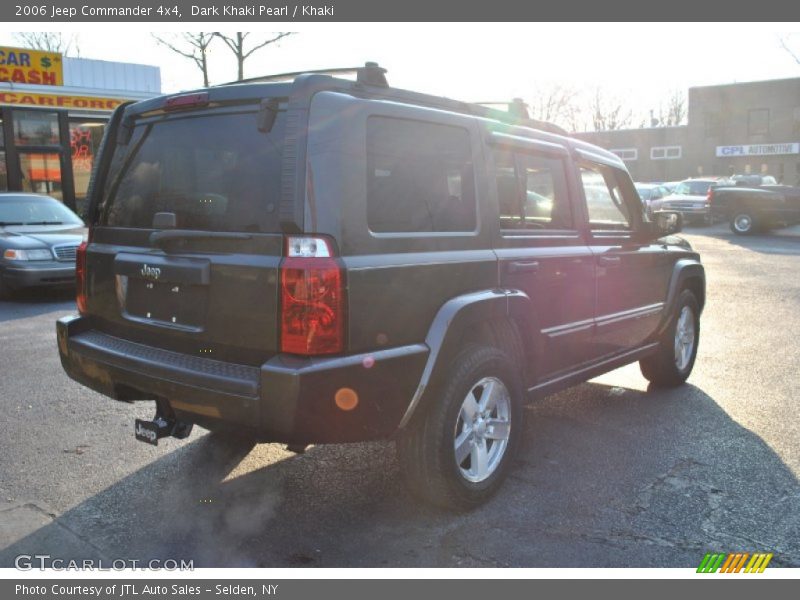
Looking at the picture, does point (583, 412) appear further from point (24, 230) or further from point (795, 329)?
point (24, 230)

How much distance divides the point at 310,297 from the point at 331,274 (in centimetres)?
13

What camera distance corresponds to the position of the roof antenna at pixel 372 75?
3.26m

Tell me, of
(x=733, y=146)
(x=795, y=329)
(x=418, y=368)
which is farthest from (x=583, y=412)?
(x=733, y=146)

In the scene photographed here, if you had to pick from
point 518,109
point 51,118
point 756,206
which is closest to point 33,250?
point 518,109

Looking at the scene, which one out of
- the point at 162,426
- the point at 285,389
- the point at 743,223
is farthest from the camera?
the point at 743,223

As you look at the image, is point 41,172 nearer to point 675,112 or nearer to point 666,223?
point 666,223

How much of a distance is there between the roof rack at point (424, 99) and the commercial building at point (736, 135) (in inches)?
1605

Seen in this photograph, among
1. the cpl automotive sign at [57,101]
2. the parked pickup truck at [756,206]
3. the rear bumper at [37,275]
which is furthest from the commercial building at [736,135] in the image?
the rear bumper at [37,275]

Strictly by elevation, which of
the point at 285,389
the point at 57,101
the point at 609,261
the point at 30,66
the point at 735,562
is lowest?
the point at 735,562

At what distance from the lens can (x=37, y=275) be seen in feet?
32.1

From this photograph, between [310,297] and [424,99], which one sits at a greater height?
[424,99]

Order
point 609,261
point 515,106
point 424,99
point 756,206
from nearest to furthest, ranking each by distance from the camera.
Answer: point 424,99, point 515,106, point 609,261, point 756,206

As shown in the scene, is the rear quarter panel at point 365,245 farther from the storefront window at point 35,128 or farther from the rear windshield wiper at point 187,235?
the storefront window at point 35,128

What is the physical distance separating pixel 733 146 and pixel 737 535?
49.5 m
